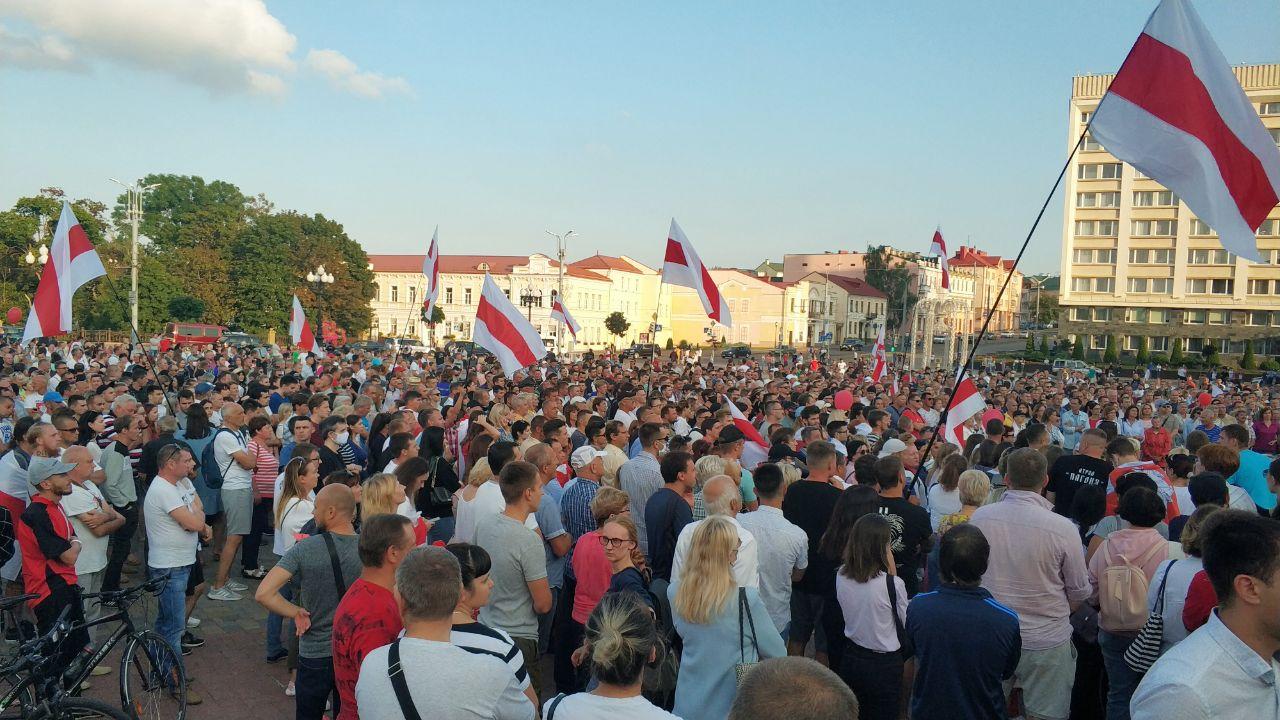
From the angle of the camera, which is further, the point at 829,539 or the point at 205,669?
the point at 205,669

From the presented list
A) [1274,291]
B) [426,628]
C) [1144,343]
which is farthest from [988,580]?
[1274,291]

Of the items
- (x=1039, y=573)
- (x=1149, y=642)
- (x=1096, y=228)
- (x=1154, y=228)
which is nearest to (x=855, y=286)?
(x=1096, y=228)

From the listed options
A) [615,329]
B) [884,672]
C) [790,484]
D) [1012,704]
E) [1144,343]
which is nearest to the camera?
[884,672]

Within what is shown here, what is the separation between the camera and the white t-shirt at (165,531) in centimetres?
583

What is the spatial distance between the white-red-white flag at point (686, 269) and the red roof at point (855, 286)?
289 feet

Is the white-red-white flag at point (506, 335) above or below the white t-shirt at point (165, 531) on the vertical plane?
above

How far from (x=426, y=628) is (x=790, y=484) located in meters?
3.72

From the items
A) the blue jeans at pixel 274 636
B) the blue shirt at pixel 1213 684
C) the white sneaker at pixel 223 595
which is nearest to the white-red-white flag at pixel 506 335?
the white sneaker at pixel 223 595

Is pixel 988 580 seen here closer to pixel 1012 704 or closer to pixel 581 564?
pixel 1012 704

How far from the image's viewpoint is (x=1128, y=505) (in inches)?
188

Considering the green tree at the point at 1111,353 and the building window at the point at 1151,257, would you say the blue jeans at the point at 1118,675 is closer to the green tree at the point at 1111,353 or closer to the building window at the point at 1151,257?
the green tree at the point at 1111,353

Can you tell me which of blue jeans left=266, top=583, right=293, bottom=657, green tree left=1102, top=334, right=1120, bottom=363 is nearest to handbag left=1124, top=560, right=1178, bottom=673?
blue jeans left=266, top=583, right=293, bottom=657

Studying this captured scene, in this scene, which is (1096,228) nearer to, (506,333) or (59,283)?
(506,333)

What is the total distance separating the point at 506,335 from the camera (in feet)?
37.7
